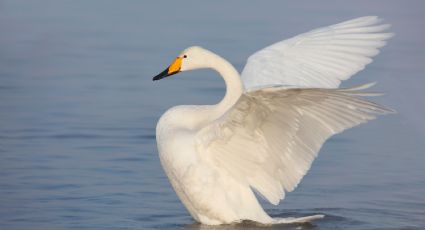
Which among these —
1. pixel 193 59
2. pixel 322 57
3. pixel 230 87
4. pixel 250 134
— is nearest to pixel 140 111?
pixel 322 57

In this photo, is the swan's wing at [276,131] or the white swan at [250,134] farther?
the white swan at [250,134]

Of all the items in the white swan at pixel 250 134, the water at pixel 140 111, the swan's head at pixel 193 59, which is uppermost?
the swan's head at pixel 193 59

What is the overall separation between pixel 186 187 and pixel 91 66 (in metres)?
5.36

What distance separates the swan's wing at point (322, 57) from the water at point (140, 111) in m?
0.88

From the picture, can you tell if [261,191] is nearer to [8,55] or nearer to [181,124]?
[181,124]

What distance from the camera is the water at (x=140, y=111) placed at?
9.58m

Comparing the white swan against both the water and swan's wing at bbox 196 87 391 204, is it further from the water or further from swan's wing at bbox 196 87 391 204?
the water

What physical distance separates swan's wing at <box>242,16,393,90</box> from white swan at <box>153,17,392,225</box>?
12 millimetres

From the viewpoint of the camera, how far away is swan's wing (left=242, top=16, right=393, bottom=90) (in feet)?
32.5

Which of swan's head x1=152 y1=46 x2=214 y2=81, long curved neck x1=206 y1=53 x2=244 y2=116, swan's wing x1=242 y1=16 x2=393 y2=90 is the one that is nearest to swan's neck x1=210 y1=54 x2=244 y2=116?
long curved neck x1=206 y1=53 x2=244 y2=116

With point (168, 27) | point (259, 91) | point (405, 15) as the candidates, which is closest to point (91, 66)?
point (168, 27)

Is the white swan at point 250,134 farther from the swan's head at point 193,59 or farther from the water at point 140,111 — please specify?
the water at point 140,111

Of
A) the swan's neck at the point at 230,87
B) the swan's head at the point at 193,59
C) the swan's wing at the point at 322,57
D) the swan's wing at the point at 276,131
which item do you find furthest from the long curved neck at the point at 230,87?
the swan's wing at the point at 322,57

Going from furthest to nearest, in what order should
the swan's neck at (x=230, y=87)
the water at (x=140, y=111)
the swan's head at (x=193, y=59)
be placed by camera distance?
the water at (x=140, y=111) < the swan's head at (x=193, y=59) < the swan's neck at (x=230, y=87)
